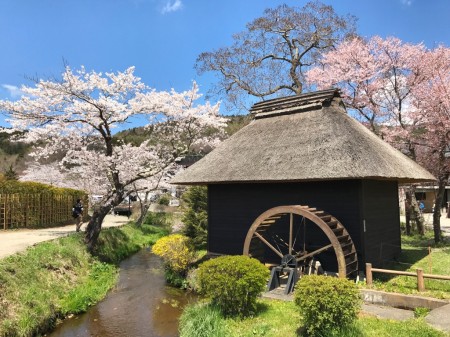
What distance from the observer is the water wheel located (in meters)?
9.26

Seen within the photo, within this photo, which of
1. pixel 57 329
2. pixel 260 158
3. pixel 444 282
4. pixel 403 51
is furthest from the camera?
pixel 403 51

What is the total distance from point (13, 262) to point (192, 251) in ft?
18.7

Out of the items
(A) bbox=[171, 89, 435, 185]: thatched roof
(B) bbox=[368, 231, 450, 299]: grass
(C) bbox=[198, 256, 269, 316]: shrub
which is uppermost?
(A) bbox=[171, 89, 435, 185]: thatched roof

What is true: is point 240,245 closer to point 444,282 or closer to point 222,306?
point 222,306

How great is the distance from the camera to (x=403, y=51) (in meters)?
18.0

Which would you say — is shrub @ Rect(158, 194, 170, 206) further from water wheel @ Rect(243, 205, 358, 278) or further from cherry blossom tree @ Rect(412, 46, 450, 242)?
water wheel @ Rect(243, 205, 358, 278)

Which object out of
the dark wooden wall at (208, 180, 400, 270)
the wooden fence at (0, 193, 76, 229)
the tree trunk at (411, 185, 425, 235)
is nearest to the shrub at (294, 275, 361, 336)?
the dark wooden wall at (208, 180, 400, 270)

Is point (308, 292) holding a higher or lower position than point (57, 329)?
higher

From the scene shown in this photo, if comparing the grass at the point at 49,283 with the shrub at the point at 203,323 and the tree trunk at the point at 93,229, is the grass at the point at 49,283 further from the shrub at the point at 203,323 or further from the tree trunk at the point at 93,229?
the shrub at the point at 203,323

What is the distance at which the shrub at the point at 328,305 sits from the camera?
241 inches

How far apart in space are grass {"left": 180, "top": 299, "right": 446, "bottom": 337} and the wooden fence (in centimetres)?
1413

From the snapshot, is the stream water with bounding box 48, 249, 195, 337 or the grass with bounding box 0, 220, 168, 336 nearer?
the grass with bounding box 0, 220, 168, 336

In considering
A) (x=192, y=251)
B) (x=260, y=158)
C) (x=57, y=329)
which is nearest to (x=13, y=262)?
(x=57, y=329)

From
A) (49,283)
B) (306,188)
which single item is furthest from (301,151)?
(49,283)
